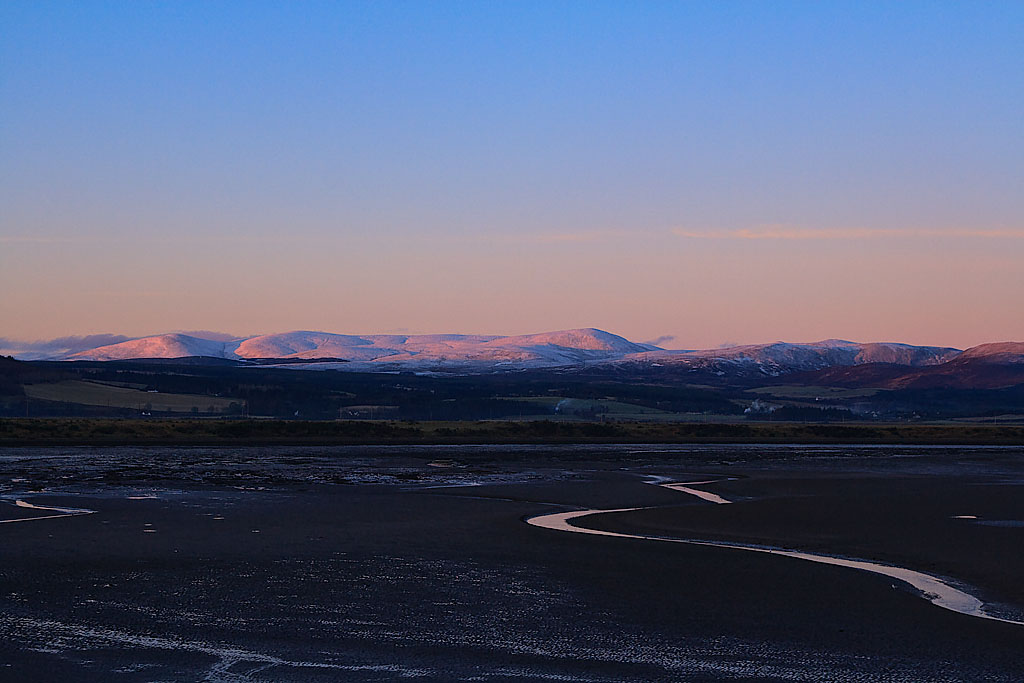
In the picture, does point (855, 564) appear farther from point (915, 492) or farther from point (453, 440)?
point (453, 440)

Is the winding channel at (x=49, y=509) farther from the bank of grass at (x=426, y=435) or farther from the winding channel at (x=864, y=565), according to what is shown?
the bank of grass at (x=426, y=435)

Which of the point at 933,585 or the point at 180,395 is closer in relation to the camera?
the point at 933,585

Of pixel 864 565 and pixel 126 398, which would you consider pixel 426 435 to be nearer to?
pixel 864 565

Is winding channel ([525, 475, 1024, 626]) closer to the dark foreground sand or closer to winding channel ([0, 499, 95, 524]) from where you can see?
the dark foreground sand

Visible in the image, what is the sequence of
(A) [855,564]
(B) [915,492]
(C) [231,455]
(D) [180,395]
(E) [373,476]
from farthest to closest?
(D) [180,395]
(C) [231,455]
(E) [373,476]
(B) [915,492]
(A) [855,564]

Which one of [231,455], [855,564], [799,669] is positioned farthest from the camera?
[231,455]

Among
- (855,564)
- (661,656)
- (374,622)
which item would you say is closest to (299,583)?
Result: (374,622)

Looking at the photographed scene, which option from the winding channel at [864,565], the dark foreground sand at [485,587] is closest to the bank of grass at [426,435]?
the dark foreground sand at [485,587]

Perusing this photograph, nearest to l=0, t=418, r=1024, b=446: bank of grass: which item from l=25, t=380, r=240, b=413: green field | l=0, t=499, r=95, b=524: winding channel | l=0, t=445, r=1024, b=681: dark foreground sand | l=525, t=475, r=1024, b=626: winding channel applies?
l=0, t=499, r=95, b=524: winding channel
